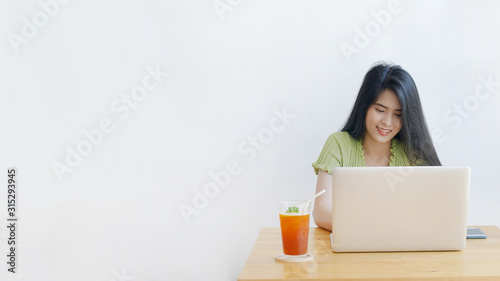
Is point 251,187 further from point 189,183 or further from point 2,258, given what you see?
point 2,258

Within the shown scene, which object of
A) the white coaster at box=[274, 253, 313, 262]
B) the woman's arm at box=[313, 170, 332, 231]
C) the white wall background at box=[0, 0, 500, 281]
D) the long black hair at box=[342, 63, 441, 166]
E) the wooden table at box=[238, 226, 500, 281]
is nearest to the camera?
the wooden table at box=[238, 226, 500, 281]

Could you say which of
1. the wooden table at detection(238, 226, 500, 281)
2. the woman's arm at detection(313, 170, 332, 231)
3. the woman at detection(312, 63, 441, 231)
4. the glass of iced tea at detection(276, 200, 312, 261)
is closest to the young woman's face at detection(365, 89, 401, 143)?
the woman at detection(312, 63, 441, 231)

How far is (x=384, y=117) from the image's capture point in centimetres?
219

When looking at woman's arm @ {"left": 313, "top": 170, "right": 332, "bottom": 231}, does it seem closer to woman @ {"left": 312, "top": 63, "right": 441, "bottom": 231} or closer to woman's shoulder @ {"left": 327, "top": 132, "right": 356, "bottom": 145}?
woman @ {"left": 312, "top": 63, "right": 441, "bottom": 231}

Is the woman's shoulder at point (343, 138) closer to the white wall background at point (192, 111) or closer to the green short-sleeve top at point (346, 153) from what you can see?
the green short-sleeve top at point (346, 153)

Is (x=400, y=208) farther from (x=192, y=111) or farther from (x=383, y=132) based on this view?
(x=192, y=111)

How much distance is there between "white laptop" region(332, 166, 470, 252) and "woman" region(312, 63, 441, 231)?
81cm

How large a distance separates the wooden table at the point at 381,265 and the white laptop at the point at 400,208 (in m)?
0.03

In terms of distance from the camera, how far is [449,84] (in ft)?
8.40

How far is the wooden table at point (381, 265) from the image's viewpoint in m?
1.09

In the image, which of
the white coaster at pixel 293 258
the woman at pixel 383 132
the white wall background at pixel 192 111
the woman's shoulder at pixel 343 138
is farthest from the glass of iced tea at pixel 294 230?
the white wall background at pixel 192 111

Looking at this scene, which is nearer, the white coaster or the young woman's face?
the white coaster

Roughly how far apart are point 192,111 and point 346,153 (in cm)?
93

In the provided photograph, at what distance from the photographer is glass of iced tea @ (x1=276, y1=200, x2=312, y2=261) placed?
1251 mm
